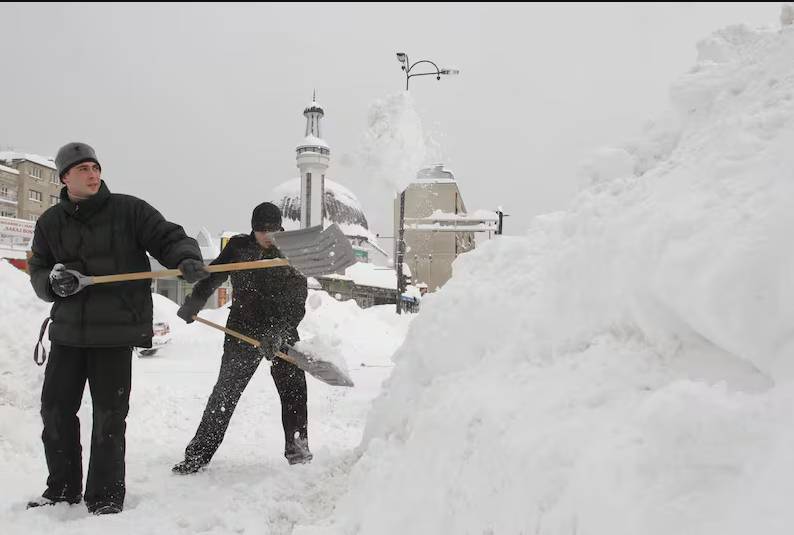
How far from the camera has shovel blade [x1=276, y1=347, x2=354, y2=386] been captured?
339cm

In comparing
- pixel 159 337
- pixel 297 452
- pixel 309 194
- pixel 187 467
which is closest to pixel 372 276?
pixel 309 194

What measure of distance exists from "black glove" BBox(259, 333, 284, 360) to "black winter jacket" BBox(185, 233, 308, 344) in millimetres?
82

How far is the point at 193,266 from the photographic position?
9.27 feet

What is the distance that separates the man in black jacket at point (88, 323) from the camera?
267 centimetres

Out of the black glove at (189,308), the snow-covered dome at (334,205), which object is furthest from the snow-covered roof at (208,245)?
the black glove at (189,308)

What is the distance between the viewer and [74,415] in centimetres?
279

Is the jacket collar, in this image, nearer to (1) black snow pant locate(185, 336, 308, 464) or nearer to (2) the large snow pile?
(1) black snow pant locate(185, 336, 308, 464)

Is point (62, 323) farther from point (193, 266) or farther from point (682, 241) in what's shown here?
point (682, 241)

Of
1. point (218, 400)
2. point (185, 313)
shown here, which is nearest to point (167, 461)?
point (218, 400)

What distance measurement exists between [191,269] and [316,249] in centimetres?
76

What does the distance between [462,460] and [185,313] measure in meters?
2.44

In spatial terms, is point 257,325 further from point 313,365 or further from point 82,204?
point 82,204

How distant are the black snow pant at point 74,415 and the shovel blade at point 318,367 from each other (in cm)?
98

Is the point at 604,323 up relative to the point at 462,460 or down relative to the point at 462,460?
up
